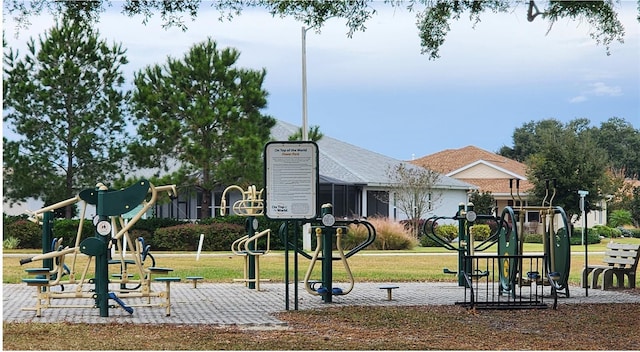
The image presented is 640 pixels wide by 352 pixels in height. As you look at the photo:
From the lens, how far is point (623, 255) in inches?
658

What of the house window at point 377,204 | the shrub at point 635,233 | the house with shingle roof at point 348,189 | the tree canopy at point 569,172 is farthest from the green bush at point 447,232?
the shrub at point 635,233

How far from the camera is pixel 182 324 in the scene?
36.2 ft

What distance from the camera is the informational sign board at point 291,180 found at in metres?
12.5

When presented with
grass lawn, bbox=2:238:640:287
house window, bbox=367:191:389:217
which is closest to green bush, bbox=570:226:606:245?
house window, bbox=367:191:389:217

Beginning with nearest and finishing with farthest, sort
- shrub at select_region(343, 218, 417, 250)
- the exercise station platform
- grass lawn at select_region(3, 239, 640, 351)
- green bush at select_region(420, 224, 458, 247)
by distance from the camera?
1. grass lawn at select_region(3, 239, 640, 351)
2. the exercise station platform
3. shrub at select_region(343, 218, 417, 250)
4. green bush at select_region(420, 224, 458, 247)

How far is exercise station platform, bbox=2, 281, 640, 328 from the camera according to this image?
11.5m

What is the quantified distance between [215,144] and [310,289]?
22.4 meters

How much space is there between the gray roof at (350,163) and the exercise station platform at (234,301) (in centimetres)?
2366

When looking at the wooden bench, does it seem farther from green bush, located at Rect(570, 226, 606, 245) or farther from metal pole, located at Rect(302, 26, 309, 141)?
green bush, located at Rect(570, 226, 606, 245)

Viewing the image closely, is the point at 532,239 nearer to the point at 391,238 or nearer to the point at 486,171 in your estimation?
the point at 391,238

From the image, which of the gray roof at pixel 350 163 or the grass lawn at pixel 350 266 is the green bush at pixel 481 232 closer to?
the gray roof at pixel 350 163

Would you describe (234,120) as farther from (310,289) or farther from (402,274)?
(310,289)

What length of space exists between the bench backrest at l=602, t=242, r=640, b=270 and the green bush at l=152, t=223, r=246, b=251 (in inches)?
670

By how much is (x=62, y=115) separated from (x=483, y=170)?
26.3 m
